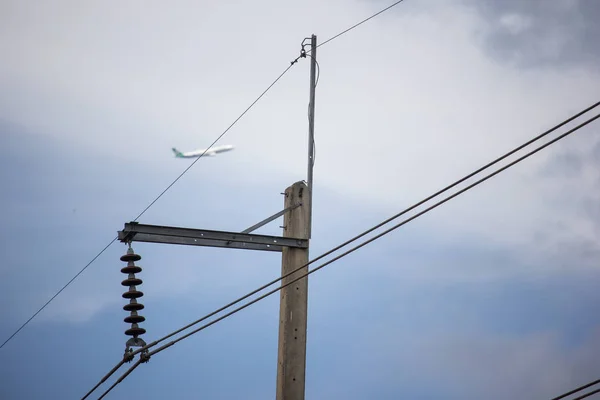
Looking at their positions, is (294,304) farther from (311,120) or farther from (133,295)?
(311,120)

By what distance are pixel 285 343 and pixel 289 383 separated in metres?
0.46

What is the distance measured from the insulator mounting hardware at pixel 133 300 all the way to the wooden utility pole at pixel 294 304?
1673 millimetres

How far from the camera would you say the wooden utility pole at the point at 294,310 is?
33.5ft

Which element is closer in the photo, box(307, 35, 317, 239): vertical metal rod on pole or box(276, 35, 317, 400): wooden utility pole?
box(276, 35, 317, 400): wooden utility pole

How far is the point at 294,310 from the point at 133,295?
6.41ft

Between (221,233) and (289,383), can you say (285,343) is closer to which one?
(289,383)

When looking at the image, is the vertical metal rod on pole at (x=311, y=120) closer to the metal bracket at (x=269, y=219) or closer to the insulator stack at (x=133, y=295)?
the metal bracket at (x=269, y=219)

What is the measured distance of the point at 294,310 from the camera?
10.4 meters

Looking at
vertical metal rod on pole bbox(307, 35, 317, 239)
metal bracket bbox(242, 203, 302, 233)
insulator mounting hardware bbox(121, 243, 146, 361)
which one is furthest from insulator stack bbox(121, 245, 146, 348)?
vertical metal rod on pole bbox(307, 35, 317, 239)

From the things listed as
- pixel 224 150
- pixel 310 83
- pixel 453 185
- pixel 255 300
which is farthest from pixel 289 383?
pixel 224 150

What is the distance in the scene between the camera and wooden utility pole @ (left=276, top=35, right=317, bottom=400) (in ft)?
33.6

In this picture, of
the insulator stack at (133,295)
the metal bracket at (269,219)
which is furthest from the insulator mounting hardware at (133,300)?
the metal bracket at (269,219)

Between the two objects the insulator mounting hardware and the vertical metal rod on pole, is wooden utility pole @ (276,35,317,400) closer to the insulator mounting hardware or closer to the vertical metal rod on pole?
the vertical metal rod on pole

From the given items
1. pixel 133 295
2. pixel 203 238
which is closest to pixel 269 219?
pixel 203 238
